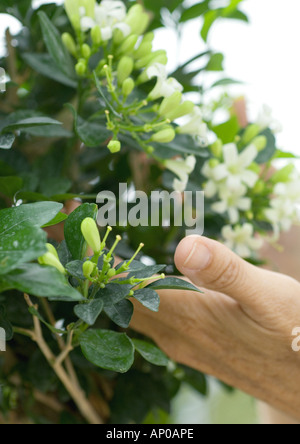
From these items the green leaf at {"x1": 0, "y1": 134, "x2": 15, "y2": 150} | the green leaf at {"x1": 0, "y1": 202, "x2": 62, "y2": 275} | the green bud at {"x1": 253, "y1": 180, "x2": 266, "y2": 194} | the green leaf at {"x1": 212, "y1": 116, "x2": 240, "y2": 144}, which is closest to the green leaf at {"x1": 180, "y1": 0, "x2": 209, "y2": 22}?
the green leaf at {"x1": 212, "y1": 116, "x2": 240, "y2": 144}

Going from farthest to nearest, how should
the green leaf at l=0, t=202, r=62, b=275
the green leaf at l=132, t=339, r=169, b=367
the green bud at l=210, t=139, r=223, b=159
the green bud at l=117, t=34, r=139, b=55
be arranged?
1. the green bud at l=210, t=139, r=223, b=159
2. the green bud at l=117, t=34, r=139, b=55
3. the green leaf at l=132, t=339, r=169, b=367
4. the green leaf at l=0, t=202, r=62, b=275

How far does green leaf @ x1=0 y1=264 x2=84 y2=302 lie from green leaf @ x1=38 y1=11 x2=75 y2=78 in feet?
0.94

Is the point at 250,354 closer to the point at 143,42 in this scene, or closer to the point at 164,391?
the point at 164,391

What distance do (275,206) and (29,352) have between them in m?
0.39

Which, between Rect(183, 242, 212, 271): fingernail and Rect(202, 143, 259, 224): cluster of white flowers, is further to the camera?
Rect(202, 143, 259, 224): cluster of white flowers

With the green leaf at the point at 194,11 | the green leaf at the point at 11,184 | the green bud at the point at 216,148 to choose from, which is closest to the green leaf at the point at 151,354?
the green leaf at the point at 11,184

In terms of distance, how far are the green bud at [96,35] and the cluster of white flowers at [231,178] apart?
0.65 ft

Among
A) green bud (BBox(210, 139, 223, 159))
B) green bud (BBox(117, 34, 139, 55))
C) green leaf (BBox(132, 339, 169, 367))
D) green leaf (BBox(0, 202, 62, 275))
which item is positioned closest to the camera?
green leaf (BBox(0, 202, 62, 275))

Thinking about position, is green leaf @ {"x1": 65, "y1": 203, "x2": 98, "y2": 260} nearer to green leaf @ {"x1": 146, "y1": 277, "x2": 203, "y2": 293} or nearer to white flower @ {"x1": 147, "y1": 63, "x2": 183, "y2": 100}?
green leaf @ {"x1": 146, "y1": 277, "x2": 203, "y2": 293}

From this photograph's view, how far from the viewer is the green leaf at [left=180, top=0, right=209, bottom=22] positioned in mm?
649

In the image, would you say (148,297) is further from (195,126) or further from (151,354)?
(195,126)

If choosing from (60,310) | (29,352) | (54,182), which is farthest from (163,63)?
(29,352)

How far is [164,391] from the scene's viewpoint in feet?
2.01

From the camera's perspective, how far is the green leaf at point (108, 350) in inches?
11.7
